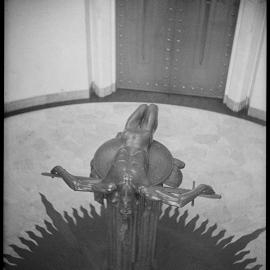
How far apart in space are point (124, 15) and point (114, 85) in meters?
1.65

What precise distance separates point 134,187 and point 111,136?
4048 millimetres

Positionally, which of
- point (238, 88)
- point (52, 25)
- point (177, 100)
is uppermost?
point (52, 25)

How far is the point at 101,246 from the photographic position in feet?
16.8

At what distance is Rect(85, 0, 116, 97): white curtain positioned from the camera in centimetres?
779

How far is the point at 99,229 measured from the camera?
5.37 metres

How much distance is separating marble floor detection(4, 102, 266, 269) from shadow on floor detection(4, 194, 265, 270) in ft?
0.56

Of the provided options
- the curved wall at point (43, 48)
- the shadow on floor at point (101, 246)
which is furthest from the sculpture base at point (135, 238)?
the curved wall at point (43, 48)

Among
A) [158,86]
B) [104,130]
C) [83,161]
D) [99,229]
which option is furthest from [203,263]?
[158,86]

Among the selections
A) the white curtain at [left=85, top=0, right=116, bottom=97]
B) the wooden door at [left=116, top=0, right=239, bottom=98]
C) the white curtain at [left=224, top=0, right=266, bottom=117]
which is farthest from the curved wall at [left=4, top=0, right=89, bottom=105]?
the white curtain at [left=224, top=0, right=266, bottom=117]

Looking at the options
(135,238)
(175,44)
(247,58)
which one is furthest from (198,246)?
(175,44)

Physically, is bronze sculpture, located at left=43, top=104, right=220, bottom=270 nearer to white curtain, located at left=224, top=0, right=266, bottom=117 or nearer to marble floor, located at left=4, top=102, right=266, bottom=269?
marble floor, located at left=4, top=102, right=266, bottom=269

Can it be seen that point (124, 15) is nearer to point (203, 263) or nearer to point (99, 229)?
point (99, 229)

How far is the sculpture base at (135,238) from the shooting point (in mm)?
3895

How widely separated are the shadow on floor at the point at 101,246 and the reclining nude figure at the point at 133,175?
1.33 m
